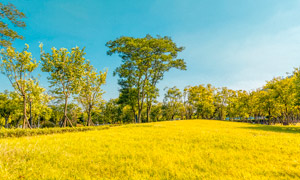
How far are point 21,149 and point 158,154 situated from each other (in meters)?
7.47

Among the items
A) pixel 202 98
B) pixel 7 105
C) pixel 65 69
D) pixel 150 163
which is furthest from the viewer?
pixel 202 98

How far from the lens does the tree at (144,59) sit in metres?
35.0

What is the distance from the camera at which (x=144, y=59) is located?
35969 millimetres

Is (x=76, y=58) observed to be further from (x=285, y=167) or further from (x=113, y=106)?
(x=113, y=106)

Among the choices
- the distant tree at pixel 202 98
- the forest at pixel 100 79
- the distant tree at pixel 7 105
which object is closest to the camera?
the forest at pixel 100 79

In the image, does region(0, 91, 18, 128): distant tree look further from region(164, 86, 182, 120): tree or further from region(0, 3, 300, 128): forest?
region(164, 86, 182, 120): tree

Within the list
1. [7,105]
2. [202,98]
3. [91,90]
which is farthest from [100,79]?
[202,98]

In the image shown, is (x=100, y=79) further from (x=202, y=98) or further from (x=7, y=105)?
(x=202, y=98)

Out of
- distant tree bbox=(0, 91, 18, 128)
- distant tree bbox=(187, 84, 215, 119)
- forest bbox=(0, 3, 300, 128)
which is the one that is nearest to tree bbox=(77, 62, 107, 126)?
forest bbox=(0, 3, 300, 128)

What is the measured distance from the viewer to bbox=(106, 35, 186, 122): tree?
115ft

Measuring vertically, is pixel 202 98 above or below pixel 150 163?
above

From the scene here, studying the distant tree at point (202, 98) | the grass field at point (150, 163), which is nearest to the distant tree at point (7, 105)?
the grass field at point (150, 163)

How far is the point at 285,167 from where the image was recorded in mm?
5805

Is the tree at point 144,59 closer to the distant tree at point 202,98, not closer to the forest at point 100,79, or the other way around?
the forest at point 100,79
